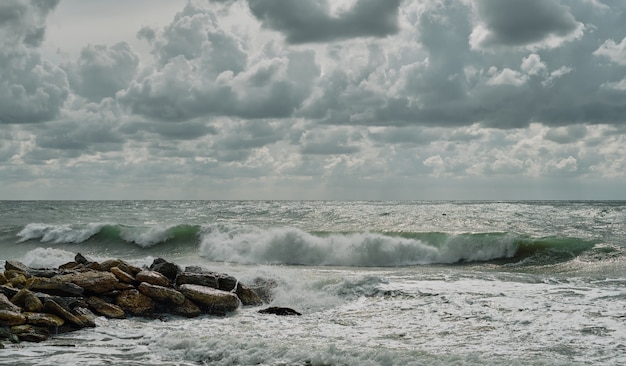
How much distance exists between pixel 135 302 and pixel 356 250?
55.5 ft

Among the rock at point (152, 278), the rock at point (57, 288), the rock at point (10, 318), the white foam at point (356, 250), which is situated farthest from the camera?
the white foam at point (356, 250)

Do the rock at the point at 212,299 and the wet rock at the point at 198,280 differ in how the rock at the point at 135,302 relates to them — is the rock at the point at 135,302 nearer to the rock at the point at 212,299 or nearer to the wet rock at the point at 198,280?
the rock at the point at 212,299

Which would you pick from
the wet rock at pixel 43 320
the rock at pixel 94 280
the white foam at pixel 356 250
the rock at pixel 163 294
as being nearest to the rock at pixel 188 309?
the rock at pixel 163 294

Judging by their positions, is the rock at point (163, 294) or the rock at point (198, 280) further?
the rock at point (198, 280)

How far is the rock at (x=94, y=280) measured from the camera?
14430 mm

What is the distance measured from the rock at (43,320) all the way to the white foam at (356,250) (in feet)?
55.6

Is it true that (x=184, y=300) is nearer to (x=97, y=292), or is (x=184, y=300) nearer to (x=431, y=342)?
(x=97, y=292)

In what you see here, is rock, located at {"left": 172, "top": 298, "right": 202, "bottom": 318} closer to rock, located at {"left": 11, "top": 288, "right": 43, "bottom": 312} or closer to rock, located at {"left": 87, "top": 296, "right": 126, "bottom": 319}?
rock, located at {"left": 87, "top": 296, "right": 126, "bottom": 319}

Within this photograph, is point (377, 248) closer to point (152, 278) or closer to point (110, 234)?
point (152, 278)

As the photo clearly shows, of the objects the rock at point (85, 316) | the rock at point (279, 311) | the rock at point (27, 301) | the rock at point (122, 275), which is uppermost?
the rock at point (122, 275)

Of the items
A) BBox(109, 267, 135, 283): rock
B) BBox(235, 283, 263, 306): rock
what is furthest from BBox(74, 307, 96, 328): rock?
BBox(235, 283, 263, 306): rock

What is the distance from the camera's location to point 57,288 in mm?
14055

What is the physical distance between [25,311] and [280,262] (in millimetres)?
17167

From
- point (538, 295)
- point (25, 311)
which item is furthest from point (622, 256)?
point (25, 311)
